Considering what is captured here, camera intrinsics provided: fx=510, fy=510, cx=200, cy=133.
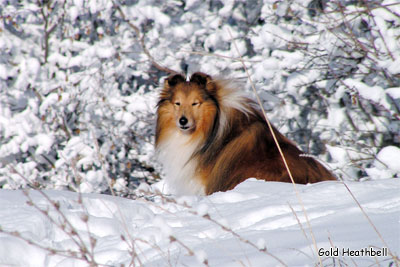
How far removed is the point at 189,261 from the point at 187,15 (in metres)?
5.83

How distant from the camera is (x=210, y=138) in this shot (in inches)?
211

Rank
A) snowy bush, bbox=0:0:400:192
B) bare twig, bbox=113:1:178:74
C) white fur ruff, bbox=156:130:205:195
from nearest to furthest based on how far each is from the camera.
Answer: white fur ruff, bbox=156:130:205:195, snowy bush, bbox=0:0:400:192, bare twig, bbox=113:1:178:74

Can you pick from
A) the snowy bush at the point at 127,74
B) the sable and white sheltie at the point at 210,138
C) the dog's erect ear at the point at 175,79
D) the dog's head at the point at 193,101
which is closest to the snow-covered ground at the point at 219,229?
the sable and white sheltie at the point at 210,138

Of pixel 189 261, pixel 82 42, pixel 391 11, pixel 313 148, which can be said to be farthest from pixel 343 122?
pixel 189 261

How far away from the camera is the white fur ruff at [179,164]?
17.1 ft

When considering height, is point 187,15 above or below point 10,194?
above

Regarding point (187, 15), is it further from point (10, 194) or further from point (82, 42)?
point (10, 194)

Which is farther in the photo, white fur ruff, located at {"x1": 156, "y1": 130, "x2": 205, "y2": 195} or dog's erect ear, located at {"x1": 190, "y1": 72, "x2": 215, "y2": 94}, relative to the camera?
dog's erect ear, located at {"x1": 190, "y1": 72, "x2": 215, "y2": 94}

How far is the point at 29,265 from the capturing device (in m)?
2.11

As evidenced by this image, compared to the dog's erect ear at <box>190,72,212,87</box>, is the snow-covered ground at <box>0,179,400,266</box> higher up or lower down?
lower down

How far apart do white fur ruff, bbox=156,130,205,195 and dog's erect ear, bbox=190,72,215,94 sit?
0.57m

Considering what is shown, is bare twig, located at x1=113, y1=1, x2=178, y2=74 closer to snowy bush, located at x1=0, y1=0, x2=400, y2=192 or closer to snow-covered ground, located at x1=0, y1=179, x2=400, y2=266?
snowy bush, located at x1=0, y1=0, x2=400, y2=192

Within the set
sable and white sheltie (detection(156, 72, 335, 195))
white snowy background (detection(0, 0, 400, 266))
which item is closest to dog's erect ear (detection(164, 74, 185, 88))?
sable and white sheltie (detection(156, 72, 335, 195))

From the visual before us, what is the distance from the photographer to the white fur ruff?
5.21 meters
